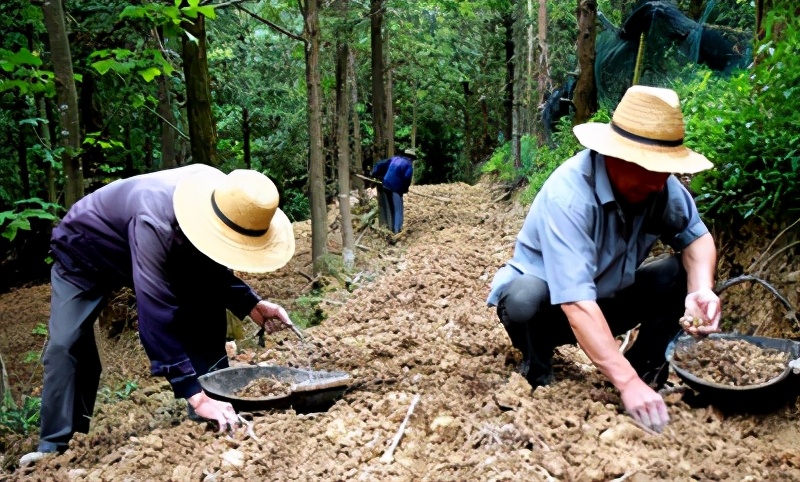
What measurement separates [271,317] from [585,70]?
644 centimetres

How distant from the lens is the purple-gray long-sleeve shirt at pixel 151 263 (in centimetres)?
290

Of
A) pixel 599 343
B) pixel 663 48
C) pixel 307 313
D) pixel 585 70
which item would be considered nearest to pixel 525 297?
pixel 599 343

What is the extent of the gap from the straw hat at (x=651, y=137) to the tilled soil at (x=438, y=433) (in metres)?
0.95

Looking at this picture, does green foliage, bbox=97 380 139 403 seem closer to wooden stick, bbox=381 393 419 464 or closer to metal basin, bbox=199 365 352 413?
metal basin, bbox=199 365 352 413

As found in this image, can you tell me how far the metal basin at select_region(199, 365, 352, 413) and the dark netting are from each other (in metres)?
6.17

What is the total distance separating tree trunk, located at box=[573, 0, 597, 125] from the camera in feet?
Answer: 27.9

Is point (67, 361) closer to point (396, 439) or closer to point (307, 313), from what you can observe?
point (396, 439)

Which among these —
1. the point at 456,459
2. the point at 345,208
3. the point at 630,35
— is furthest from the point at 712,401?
the point at 630,35

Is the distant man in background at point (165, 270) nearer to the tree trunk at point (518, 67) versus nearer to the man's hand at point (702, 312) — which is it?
the man's hand at point (702, 312)

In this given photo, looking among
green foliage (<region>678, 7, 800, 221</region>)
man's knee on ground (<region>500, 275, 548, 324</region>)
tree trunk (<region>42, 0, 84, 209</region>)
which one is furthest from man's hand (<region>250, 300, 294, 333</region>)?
green foliage (<region>678, 7, 800, 221</region>)

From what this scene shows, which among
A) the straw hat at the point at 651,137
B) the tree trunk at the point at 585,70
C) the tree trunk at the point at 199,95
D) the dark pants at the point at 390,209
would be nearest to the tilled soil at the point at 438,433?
the straw hat at the point at 651,137

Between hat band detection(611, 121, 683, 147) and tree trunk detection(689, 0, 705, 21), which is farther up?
hat band detection(611, 121, 683, 147)

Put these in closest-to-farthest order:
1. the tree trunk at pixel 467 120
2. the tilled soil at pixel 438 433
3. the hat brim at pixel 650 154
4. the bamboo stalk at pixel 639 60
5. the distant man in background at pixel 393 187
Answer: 1. the tilled soil at pixel 438 433
2. the hat brim at pixel 650 154
3. the bamboo stalk at pixel 639 60
4. the distant man in background at pixel 393 187
5. the tree trunk at pixel 467 120

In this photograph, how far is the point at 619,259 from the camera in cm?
286
